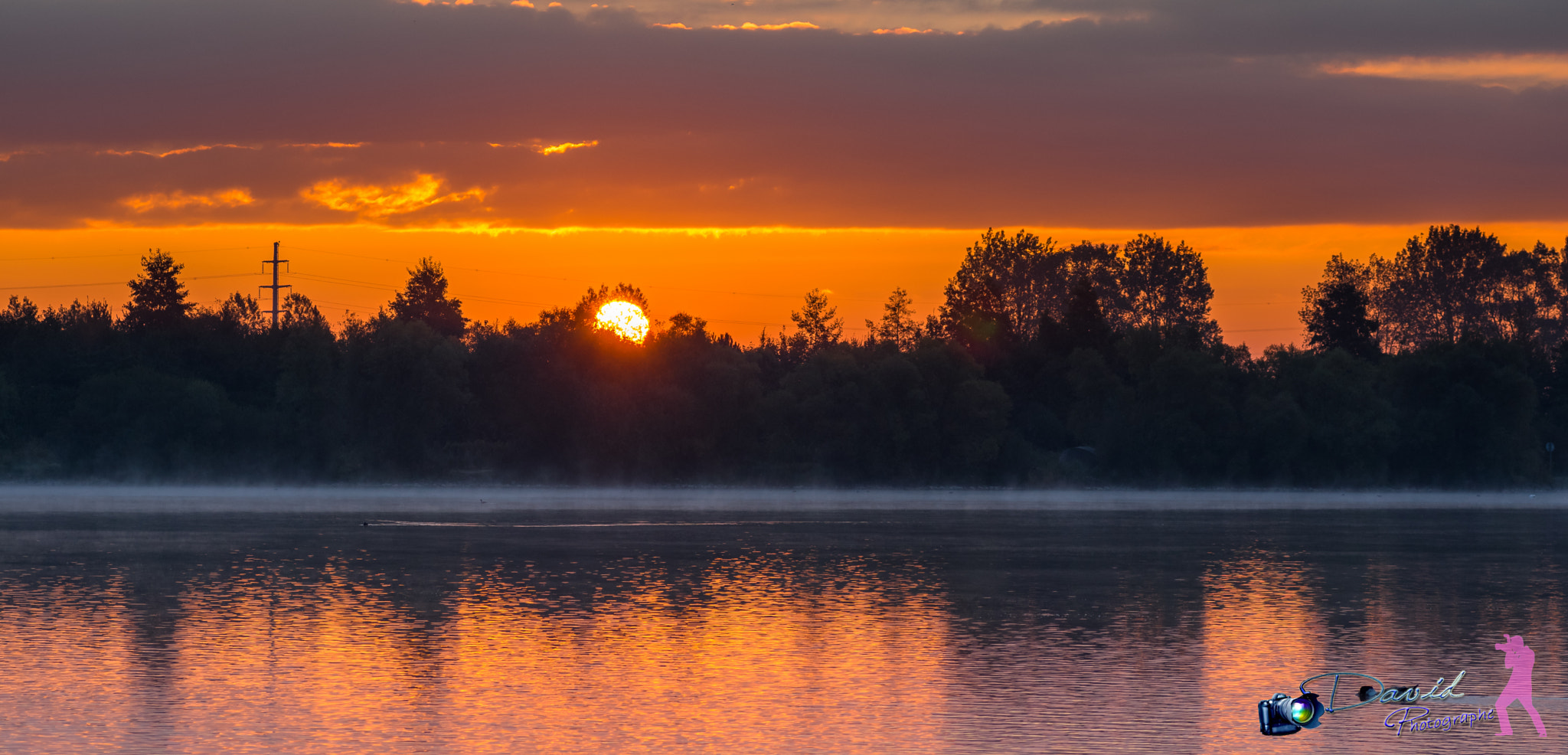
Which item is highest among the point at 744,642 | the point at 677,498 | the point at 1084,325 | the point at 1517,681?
the point at 1084,325

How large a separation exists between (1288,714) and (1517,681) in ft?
16.0

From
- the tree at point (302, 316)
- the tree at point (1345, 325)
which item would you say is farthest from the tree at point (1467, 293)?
the tree at point (302, 316)

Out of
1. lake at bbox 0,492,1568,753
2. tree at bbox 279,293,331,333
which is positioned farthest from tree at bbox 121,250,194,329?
lake at bbox 0,492,1568,753

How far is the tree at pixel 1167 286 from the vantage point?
13925cm

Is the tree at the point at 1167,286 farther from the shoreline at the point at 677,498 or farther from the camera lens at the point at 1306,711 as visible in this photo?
the camera lens at the point at 1306,711

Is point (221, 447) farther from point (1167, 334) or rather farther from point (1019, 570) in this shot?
point (1019, 570)

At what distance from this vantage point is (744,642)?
24672 mm

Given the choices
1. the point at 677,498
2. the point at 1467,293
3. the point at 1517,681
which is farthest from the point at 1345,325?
the point at 1517,681

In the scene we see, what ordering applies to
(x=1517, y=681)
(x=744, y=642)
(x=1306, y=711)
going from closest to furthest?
(x=1306, y=711) → (x=1517, y=681) → (x=744, y=642)

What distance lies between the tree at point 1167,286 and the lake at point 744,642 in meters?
91.4

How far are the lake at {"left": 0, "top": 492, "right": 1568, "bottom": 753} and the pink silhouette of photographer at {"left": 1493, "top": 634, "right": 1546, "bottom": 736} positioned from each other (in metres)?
0.17

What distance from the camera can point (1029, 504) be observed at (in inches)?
3312

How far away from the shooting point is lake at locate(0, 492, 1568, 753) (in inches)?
683

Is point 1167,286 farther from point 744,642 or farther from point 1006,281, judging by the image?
point 744,642
